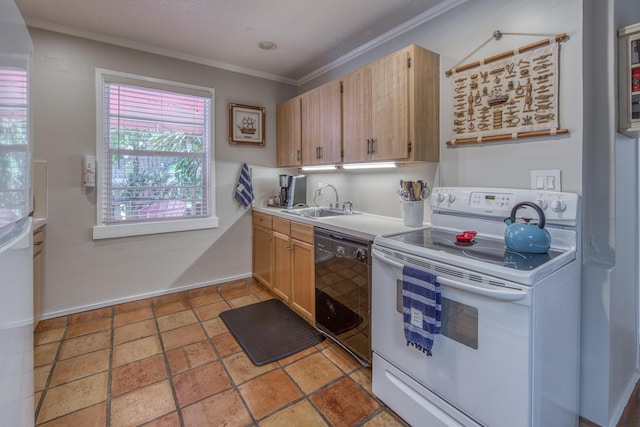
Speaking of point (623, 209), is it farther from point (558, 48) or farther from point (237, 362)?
point (237, 362)

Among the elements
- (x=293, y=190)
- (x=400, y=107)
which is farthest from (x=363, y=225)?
(x=293, y=190)

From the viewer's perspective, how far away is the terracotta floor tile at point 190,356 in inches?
81.0

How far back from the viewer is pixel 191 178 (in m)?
3.24

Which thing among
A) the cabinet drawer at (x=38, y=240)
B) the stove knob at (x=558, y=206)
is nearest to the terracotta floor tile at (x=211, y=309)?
the cabinet drawer at (x=38, y=240)

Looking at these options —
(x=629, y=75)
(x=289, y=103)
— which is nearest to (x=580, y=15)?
(x=629, y=75)

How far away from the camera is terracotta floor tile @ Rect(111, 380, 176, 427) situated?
1.61m

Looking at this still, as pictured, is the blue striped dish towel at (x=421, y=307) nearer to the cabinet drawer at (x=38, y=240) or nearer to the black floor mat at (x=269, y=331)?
the black floor mat at (x=269, y=331)

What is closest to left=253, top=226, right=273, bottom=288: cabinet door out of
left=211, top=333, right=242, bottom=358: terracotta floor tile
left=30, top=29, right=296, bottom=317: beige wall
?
left=30, top=29, right=296, bottom=317: beige wall

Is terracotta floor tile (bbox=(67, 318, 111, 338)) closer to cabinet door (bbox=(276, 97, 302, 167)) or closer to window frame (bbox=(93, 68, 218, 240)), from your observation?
window frame (bbox=(93, 68, 218, 240))

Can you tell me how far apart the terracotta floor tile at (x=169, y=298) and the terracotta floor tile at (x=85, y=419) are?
1421mm

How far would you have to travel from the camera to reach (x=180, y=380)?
6.28 ft

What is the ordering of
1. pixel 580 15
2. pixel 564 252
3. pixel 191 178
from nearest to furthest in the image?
1. pixel 564 252
2. pixel 580 15
3. pixel 191 178

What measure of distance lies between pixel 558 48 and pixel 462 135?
2.09 feet

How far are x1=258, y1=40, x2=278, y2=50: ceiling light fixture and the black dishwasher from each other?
182cm
